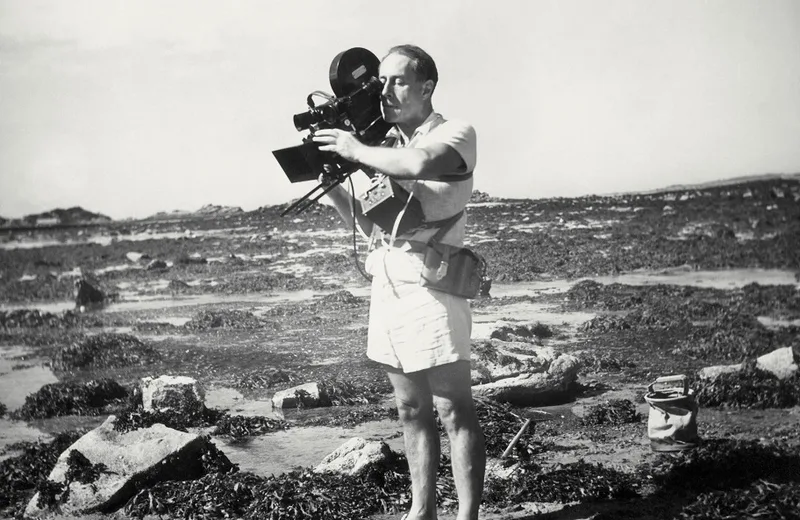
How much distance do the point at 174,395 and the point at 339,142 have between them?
10.5 feet

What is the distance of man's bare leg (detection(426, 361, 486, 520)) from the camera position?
2.45 metres

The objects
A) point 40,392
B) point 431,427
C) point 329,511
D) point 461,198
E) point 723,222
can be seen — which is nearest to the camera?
point 461,198

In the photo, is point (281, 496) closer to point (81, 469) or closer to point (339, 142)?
point (81, 469)

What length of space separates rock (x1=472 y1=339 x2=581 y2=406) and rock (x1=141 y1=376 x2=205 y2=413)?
1899 millimetres

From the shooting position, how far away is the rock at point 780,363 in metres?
4.89

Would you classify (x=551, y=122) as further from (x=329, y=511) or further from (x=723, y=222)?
(x=329, y=511)

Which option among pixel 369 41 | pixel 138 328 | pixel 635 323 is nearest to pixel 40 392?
pixel 138 328

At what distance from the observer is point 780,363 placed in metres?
4.95

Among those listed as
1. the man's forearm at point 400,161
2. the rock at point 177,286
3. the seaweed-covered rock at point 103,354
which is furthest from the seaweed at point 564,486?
the rock at point 177,286

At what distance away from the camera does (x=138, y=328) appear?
6.48 meters

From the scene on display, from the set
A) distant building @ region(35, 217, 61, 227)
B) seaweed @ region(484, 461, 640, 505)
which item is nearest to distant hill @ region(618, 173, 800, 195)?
seaweed @ region(484, 461, 640, 505)

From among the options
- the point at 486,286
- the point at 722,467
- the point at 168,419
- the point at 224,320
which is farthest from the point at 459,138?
the point at 224,320

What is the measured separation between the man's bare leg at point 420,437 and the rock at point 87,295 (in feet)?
16.5

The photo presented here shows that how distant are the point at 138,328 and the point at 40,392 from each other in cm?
125
